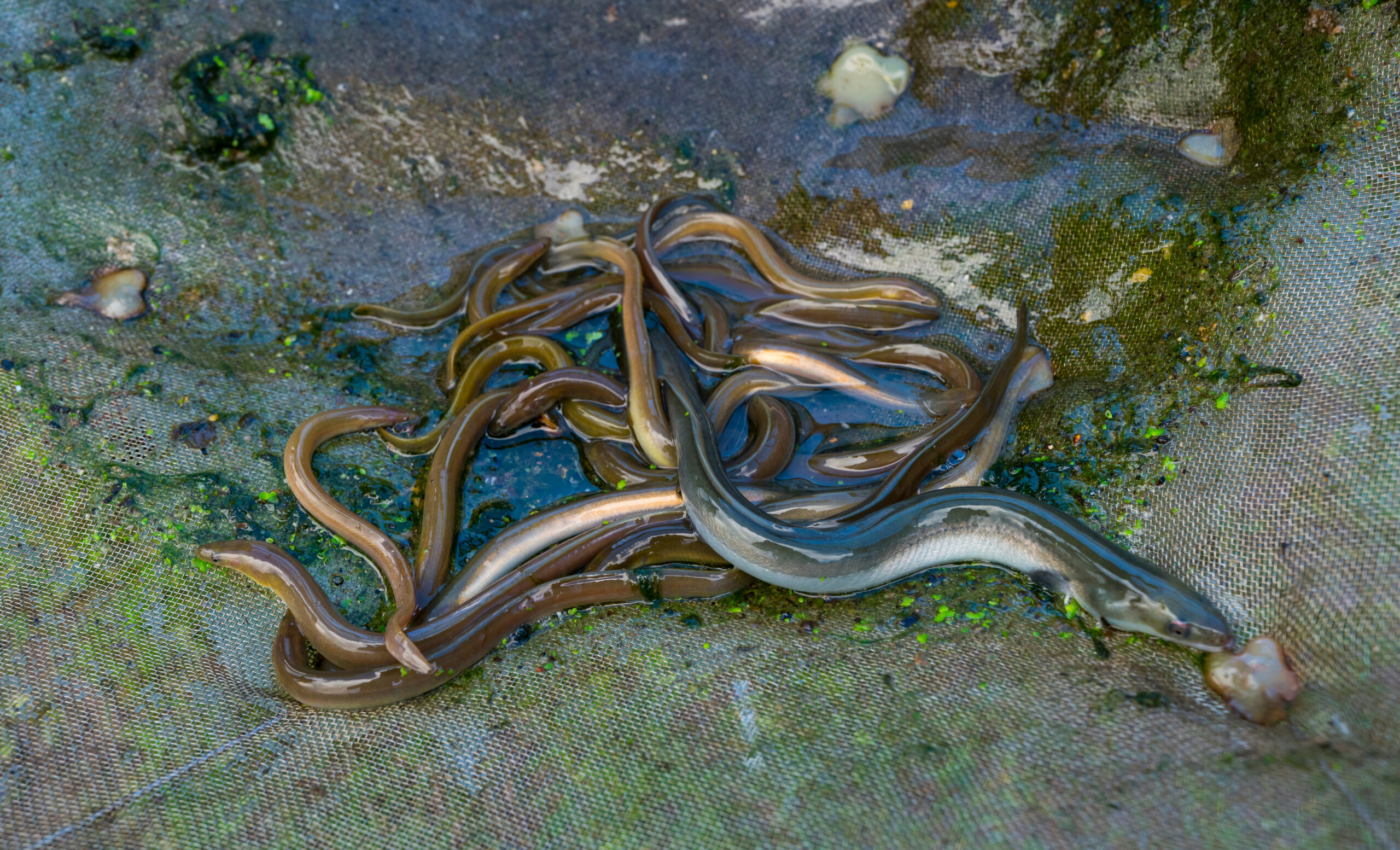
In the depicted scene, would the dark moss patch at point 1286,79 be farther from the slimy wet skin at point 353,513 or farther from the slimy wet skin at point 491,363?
the slimy wet skin at point 353,513

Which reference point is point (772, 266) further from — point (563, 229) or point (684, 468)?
point (684, 468)

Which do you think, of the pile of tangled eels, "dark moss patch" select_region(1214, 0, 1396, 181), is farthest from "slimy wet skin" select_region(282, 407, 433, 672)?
"dark moss patch" select_region(1214, 0, 1396, 181)

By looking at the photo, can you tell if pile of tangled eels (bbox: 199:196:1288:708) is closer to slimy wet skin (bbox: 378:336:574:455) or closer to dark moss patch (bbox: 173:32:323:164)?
slimy wet skin (bbox: 378:336:574:455)

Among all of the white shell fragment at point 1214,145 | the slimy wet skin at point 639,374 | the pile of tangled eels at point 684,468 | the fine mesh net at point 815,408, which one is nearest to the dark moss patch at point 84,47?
the fine mesh net at point 815,408

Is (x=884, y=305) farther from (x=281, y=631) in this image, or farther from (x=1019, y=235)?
(x=281, y=631)

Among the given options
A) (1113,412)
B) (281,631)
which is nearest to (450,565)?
(281,631)
